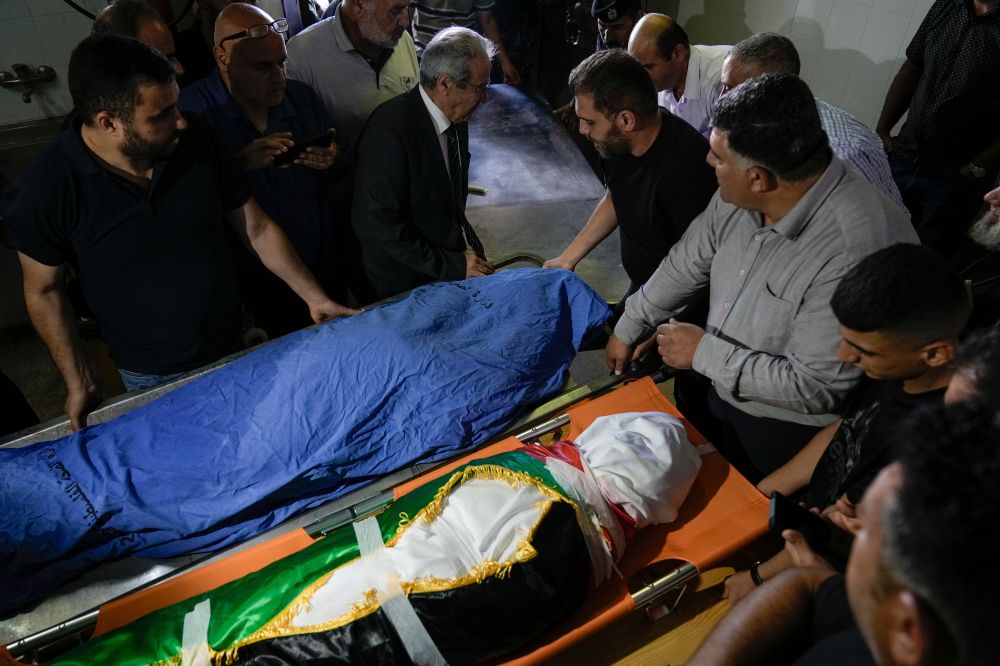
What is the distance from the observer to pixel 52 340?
7.20 feet

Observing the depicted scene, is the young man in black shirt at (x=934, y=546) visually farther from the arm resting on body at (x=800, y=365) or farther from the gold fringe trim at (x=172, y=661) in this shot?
the gold fringe trim at (x=172, y=661)

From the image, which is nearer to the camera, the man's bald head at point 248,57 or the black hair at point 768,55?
the man's bald head at point 248,57

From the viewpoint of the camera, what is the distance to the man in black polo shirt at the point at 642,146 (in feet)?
7.86

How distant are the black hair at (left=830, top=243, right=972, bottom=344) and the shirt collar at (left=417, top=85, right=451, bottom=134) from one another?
6.24ft

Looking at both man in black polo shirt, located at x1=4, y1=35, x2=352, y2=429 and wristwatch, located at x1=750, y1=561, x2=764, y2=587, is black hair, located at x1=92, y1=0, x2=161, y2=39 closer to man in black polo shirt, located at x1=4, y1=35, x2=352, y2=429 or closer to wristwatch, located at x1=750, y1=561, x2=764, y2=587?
man in black polo shirt, located at x1=4, y1=35, x2=352, y2=429

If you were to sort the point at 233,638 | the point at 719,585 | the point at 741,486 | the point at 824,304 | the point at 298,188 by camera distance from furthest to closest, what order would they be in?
the point at 298,188
the point at 741,486
the point at 719,585
the point at 824,304
the point at 233,638

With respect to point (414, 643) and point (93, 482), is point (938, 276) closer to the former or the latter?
point (414, 643)

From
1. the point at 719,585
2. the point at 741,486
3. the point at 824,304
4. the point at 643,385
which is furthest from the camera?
the point at 643,385

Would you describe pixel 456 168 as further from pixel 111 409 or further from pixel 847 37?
pixel 847 37

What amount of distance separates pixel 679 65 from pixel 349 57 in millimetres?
1890

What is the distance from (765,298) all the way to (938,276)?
55 centimetres

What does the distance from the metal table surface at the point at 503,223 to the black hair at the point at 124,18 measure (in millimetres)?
1625

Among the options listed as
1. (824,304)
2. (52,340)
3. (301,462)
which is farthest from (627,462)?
(52,340)

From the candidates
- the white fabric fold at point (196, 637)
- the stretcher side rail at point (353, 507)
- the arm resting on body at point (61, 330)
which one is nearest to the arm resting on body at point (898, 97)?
the stretcher side rail at point (353, 507)
